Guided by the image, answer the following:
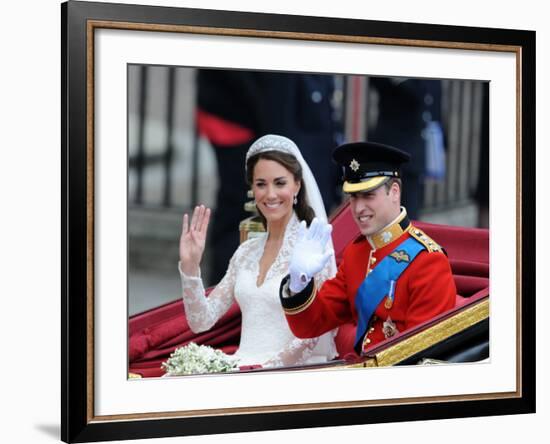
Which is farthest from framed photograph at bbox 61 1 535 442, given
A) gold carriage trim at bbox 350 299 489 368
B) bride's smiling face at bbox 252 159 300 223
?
bride's smiling face at bbox 252 159 300 223

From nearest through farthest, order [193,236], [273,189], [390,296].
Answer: [193,236] < [273,189] < [390,296]

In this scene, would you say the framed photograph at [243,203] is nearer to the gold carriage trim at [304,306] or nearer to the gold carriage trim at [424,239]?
the gold carriage trim at [424,239]

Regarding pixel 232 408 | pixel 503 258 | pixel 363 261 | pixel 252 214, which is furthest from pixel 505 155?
pixel 232 408

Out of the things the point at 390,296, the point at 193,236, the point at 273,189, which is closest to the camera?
the point at 193,236

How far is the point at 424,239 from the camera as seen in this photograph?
4656mm

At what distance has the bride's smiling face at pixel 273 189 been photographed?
4449 mm

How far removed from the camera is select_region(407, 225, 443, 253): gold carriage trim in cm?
464

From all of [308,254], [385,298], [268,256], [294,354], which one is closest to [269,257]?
[268,256]

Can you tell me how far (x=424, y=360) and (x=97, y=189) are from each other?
143 cm

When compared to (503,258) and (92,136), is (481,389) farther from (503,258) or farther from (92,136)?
(92,136)

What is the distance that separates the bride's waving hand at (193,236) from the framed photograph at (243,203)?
3 cm

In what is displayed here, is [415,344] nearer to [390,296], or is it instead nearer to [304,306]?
[390,296]

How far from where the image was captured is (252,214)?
175 inches

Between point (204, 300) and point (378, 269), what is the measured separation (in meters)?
0.68
